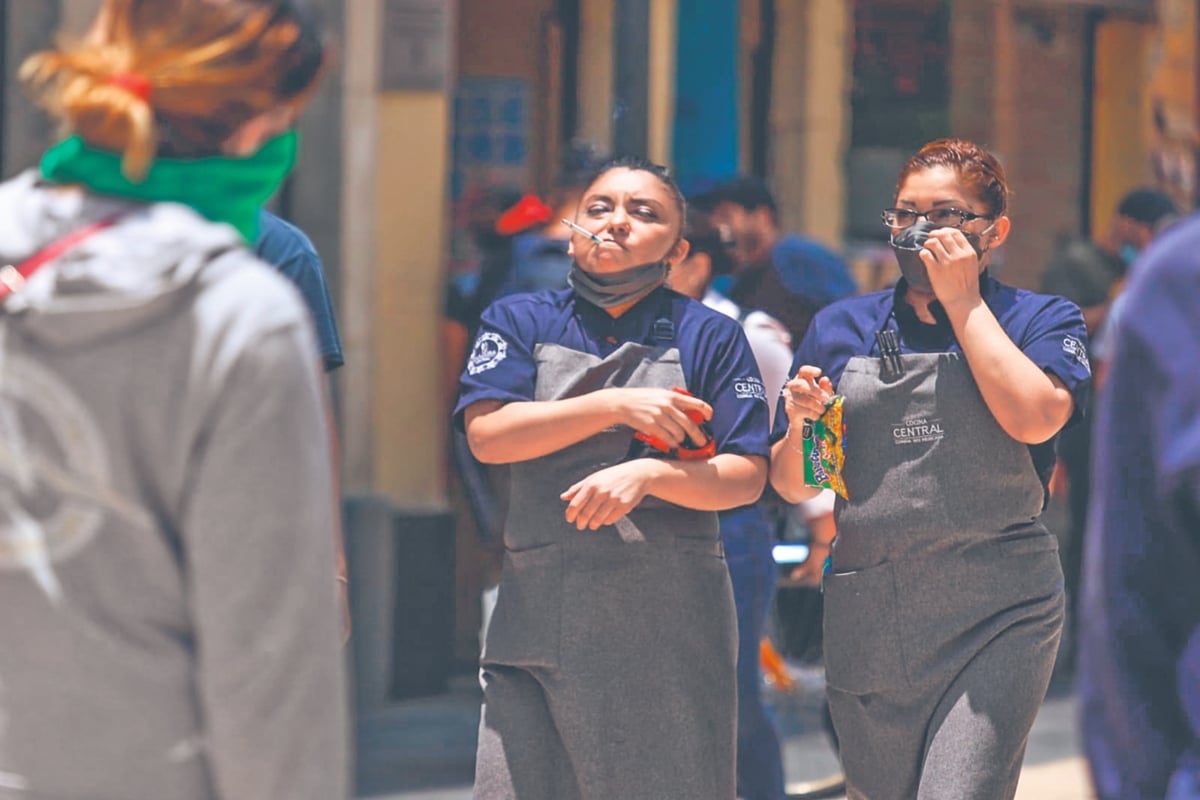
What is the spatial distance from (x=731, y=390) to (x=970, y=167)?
0.69m

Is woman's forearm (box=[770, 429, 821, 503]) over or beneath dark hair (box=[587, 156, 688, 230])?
beneath

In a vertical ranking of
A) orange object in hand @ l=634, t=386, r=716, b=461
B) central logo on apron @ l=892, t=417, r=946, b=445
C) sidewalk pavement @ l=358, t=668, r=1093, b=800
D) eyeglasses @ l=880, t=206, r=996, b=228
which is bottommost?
sidewalk pavement @ l=358, t=668, r=1093, b=800

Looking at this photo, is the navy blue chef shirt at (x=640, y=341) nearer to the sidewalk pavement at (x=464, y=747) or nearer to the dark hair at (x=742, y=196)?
the dark hair at (x=742, y=196)

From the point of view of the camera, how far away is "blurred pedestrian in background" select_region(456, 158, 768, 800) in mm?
4039

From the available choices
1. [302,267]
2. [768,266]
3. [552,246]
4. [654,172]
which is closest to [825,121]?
[552,246]

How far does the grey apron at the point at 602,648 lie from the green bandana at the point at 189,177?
5.40 feet

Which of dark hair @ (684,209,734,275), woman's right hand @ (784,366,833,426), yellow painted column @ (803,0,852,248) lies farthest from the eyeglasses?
yellow painted column @ (803,0,852,248)

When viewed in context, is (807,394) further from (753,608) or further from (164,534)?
(164,534)

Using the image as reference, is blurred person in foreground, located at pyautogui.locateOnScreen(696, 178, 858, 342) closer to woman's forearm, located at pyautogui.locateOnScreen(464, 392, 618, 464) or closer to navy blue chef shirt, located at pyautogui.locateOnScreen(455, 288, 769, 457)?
navy blue chef shirt, located at pyautogui.locateOnScreen(455, 288, 769, 457)

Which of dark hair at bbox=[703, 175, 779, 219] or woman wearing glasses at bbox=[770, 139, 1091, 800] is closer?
woman wearing glasses at bbox=[770, 139, 1091, 800]

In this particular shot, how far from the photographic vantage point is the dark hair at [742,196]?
21.5ft

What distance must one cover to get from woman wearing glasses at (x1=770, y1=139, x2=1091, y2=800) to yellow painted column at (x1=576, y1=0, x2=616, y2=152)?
5.33 metres

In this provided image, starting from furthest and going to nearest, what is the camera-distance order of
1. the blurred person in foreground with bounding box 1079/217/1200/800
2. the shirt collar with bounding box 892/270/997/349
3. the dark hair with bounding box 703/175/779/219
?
the dark hair with bounding box 703/175/779/219, the shirt collar with bounding box 892/270/997/349, the blurred person in foreground with bounding box 1079/217/1200/800

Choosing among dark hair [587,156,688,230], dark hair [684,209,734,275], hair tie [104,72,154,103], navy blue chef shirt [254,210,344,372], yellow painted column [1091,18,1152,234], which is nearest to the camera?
hair tie [104,72,154,103]
